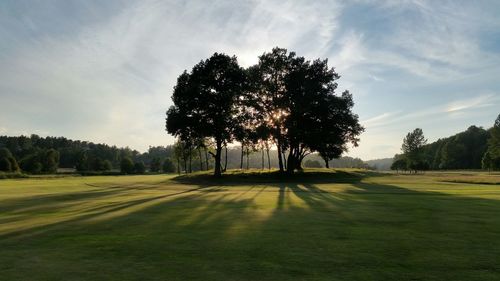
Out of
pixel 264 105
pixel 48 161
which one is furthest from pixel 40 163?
pixel 264 105

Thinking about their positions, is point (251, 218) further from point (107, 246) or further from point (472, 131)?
point (472, 131)

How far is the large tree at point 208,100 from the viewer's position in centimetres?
6562

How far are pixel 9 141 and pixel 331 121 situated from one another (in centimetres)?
18023

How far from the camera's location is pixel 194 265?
866 centimetres

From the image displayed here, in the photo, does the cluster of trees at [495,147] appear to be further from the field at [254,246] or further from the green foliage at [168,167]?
the green foliage at [168,167]

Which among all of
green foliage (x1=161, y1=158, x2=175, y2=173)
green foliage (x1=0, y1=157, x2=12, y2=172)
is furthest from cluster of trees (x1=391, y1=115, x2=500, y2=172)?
green foliage (x1=0, y1=157, x2=12, y2=172)

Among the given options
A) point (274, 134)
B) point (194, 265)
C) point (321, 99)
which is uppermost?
point (321, 99)

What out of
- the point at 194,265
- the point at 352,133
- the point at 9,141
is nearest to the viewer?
the point at 194,265

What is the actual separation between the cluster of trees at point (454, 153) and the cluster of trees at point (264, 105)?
61.4 meters

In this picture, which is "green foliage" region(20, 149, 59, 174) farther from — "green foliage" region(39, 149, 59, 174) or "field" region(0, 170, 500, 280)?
"field" region(0, 170, 500, 280)

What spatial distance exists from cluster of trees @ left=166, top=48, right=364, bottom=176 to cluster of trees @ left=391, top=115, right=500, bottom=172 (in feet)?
201

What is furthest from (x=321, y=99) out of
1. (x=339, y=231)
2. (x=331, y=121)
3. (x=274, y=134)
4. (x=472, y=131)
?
(x=472, y=131)

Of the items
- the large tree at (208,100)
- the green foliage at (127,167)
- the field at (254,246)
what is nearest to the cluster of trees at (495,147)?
the large tree at (208,100)

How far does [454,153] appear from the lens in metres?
148
